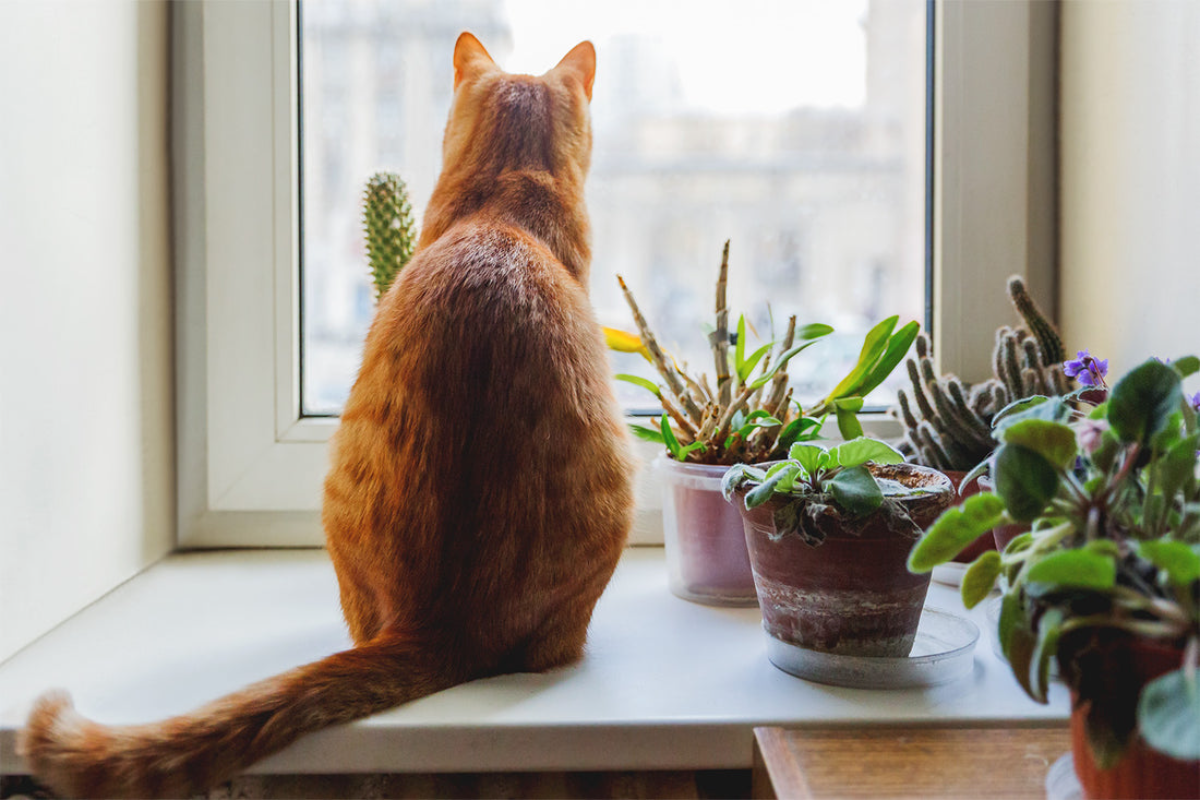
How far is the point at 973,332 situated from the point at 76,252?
86 centimetres

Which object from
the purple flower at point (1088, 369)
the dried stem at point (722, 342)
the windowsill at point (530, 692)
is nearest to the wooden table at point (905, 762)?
the windowsill at point (530, 692)

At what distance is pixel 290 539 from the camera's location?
0.95 metres

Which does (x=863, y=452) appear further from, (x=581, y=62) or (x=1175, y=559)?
(x=581, y=62)

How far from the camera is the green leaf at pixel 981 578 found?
0.43m

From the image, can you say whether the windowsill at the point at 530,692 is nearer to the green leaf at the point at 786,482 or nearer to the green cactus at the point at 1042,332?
the green leaf at the point at 786,482

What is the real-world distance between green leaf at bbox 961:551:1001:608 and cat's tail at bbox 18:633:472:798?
0.34m

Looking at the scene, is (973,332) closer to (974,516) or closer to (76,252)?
(974,516)

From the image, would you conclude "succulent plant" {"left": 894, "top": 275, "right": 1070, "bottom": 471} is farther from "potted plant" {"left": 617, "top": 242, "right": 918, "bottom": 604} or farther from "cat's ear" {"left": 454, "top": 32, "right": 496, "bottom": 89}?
"cat's ear" {"left": 454, "top": 32, "right": 496, "bottom": 89}

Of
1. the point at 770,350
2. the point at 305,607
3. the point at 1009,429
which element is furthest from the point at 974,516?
the point at 305,607

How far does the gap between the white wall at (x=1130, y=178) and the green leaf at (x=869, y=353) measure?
22cm

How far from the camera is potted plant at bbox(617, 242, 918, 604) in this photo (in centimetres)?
78

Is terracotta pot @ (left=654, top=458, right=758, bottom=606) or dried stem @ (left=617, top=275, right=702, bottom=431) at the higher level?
dried stem @ (left=617, top=275, right=702, bottom=431)

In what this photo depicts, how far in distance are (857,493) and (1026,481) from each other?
17cm

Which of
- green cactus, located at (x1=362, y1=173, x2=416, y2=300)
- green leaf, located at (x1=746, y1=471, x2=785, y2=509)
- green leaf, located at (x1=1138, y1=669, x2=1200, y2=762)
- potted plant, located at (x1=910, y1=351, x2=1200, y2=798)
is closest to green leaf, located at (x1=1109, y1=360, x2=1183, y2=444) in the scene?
potted plant, located at (x1=910, y1=351, x2=1200, y2=798)
